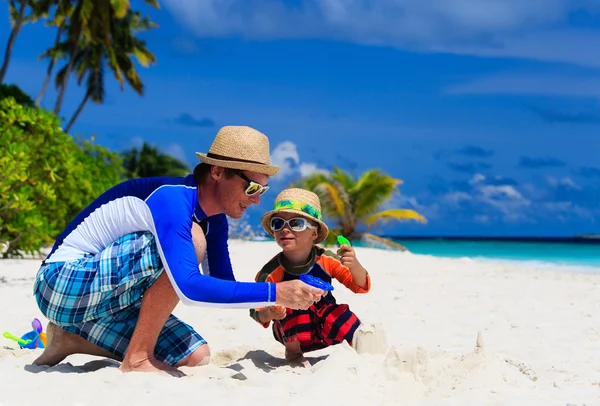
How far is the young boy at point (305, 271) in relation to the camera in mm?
3648

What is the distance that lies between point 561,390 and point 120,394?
206 cm

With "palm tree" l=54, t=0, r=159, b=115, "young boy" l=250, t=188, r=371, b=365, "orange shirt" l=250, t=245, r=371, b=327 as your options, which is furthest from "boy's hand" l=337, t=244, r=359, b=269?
"palm tree" l=54, t=0, r=159, b=115

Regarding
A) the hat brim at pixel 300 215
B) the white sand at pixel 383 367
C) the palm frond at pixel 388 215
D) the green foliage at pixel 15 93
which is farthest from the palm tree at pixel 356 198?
the hat brim at pixel 300 215

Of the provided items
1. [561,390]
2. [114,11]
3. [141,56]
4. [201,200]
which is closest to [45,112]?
[201,200]

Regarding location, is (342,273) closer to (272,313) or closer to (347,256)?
(347,256)

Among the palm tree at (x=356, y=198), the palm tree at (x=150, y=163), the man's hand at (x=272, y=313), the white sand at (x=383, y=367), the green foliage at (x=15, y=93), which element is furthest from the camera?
the palm tree at (x=150, y=163)

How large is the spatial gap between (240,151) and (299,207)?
24.8 inches

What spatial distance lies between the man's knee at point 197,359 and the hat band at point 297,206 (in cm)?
89

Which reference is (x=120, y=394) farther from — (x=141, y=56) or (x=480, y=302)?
(x=141, y=56)

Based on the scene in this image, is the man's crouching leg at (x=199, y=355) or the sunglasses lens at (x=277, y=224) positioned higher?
the sunglasses lens at (x=277, y=224)

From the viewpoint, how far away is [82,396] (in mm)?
2775

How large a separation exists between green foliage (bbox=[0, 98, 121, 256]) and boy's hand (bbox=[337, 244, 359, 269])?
5.73 metres

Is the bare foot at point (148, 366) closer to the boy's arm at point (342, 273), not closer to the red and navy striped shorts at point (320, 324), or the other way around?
the red and navy striped shorts at point (320, 324)

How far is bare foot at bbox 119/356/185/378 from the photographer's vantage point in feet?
10.4
